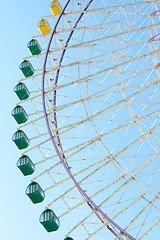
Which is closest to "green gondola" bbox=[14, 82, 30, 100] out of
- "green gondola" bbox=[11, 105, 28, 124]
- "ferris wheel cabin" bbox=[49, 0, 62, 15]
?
"green gondola" bbox=[11, 105, 28, 124]

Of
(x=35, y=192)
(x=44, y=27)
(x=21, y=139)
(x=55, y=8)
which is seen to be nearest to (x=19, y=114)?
(x=21, y=139)

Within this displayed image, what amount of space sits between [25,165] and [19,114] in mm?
2683

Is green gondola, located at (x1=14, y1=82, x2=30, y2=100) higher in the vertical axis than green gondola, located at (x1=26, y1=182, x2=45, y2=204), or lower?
higher

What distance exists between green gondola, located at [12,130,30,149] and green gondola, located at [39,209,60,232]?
3837mm

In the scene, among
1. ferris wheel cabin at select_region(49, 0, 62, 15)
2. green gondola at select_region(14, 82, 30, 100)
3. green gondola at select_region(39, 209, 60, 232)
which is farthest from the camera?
ferris wheel cabin at select_region(49, 0, 62, 15)

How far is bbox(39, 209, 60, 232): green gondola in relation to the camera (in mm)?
17148

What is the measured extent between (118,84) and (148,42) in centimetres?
210

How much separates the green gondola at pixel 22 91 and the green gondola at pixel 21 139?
1799 millimetres

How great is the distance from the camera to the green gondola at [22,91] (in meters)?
21.2

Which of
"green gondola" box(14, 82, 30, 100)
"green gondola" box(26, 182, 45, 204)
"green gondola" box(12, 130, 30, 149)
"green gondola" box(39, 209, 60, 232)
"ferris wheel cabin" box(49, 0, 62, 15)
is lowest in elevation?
"green gondola" box(39, 209, 60, 232)

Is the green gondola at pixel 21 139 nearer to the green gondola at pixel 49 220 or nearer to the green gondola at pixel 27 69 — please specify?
the green gondola at pixel 27 69

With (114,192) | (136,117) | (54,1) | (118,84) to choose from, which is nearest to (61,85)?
(118,84)

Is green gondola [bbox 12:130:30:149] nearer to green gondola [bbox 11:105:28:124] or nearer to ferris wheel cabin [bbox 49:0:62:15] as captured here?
green gondola [bbox 11:105:28:124]

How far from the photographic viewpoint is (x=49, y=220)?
17.1 metres
